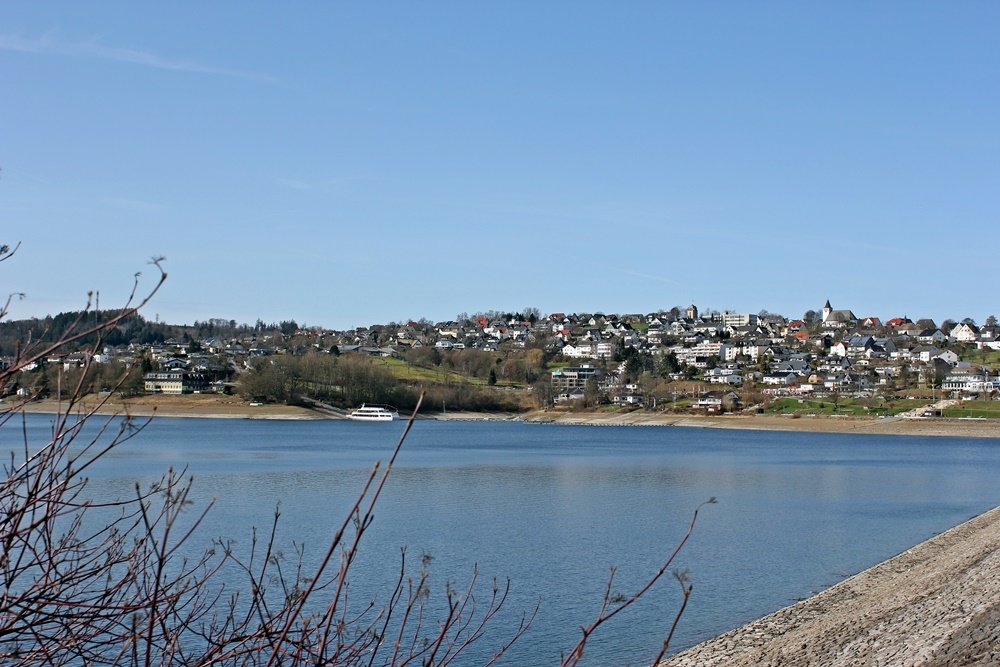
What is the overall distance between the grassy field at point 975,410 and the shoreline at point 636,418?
9.77ft

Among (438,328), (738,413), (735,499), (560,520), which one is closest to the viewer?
(560,520)

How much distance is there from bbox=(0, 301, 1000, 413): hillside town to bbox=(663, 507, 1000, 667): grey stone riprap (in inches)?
2022

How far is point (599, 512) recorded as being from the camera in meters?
25.3

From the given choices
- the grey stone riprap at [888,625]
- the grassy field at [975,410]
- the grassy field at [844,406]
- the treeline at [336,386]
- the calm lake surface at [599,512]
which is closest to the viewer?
the grey stone riprap at [888,625]

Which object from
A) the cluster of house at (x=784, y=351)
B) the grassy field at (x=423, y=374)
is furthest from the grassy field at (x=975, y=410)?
the grassy field at (x=423, y=374)

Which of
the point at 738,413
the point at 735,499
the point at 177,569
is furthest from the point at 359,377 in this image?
the point at 177,569

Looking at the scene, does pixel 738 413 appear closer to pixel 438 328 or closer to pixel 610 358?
pixel 610 358

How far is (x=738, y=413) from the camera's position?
87062 millimetres

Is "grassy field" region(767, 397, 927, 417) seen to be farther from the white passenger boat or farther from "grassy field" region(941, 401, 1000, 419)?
the white passenger boat

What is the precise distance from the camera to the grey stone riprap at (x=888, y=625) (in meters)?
9.79

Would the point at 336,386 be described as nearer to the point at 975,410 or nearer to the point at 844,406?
the point at 844,406

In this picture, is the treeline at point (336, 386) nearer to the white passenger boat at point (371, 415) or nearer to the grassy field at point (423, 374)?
the white passenger boat at point (371, 415)

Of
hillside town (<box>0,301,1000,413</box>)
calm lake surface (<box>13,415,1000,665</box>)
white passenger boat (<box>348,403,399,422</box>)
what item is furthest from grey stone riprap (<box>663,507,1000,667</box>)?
white passenger boat (<box>348,403,399,422</box>)

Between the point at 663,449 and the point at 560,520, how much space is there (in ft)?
102
